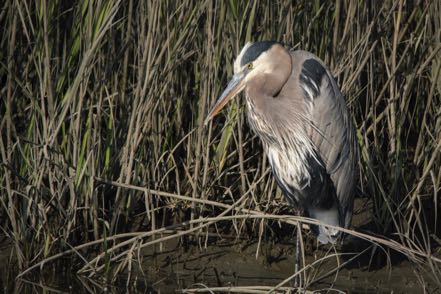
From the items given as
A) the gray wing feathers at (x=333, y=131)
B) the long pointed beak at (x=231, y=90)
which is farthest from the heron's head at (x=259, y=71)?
the gray wing feathers at (x=333, y=131)

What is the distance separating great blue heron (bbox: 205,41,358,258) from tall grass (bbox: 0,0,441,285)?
0.33 feet

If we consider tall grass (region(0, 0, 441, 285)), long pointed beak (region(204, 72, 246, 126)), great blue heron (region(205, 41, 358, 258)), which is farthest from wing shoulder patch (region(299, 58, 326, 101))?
long pointed beak (region(204, 72, 246, 126))

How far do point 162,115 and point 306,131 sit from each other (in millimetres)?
748

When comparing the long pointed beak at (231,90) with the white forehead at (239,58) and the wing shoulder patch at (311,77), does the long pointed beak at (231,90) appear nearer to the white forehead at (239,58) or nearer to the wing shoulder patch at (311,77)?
the white forehead at (239,58)

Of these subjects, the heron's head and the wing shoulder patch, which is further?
the wing shoulder patch

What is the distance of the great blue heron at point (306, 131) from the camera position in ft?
14.5

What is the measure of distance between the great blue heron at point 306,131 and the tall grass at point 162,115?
0.33ft

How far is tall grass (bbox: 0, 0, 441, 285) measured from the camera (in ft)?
13.5

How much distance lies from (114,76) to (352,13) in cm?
122

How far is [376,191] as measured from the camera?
15.5 feet

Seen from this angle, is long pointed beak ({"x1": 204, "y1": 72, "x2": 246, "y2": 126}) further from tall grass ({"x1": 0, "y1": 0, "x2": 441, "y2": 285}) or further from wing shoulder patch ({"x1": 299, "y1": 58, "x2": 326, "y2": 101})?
wing shoulder patch ({"x1": 299, "y1": 58, "x2": 326, "y2": 101})

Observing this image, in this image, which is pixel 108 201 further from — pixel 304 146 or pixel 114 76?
pixel 304 146

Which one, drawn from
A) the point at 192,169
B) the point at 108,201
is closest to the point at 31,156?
the point at 108,201

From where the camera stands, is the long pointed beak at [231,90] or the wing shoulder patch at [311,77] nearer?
the long pointed beak at [231,90]
